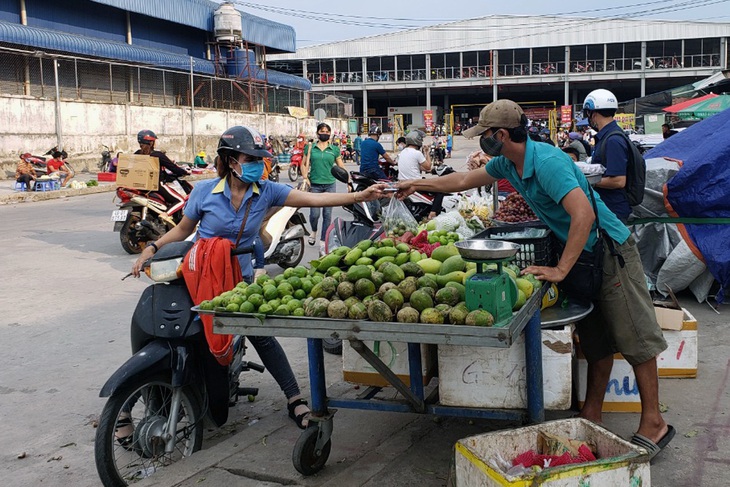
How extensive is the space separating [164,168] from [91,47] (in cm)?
2691

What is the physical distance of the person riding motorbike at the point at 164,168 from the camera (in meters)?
10.5

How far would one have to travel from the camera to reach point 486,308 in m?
2.98

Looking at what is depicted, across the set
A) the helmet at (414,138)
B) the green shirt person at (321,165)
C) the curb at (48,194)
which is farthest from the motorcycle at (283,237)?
the curb at (48,194)

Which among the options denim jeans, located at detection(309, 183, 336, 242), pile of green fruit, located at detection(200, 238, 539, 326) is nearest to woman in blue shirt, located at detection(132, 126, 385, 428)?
pile of green fruit, located at detection(200, 238, 539, 326)

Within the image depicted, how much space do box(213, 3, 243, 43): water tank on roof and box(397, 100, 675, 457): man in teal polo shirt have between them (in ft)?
145

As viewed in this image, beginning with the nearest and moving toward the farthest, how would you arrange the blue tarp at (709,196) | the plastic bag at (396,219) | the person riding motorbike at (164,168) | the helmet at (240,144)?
the helmet at (240,144), the plastic bag at (396,219), the blue tarp at (709,196), the person riding motorbike at (164,168)

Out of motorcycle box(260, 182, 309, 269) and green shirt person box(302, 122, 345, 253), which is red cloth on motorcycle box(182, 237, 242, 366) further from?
green shirt person box(302, 122, 345, 253)

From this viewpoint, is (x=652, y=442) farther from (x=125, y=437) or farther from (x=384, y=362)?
(x=125, y=437)

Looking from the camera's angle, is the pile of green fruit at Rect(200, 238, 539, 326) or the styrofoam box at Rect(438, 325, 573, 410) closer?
the pile of green fruit at Rect(200, 238, 539, 326)

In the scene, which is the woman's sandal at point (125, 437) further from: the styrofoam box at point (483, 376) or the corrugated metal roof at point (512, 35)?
the corrugated metal roof at point (512, 35)

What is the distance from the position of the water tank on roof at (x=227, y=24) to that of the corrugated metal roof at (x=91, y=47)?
2.94 m

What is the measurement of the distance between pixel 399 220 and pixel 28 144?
21.7 m

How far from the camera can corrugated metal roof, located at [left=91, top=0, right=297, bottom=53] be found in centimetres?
4019

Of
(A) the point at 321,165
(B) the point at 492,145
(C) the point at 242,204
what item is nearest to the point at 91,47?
(A) the point at 321,165
